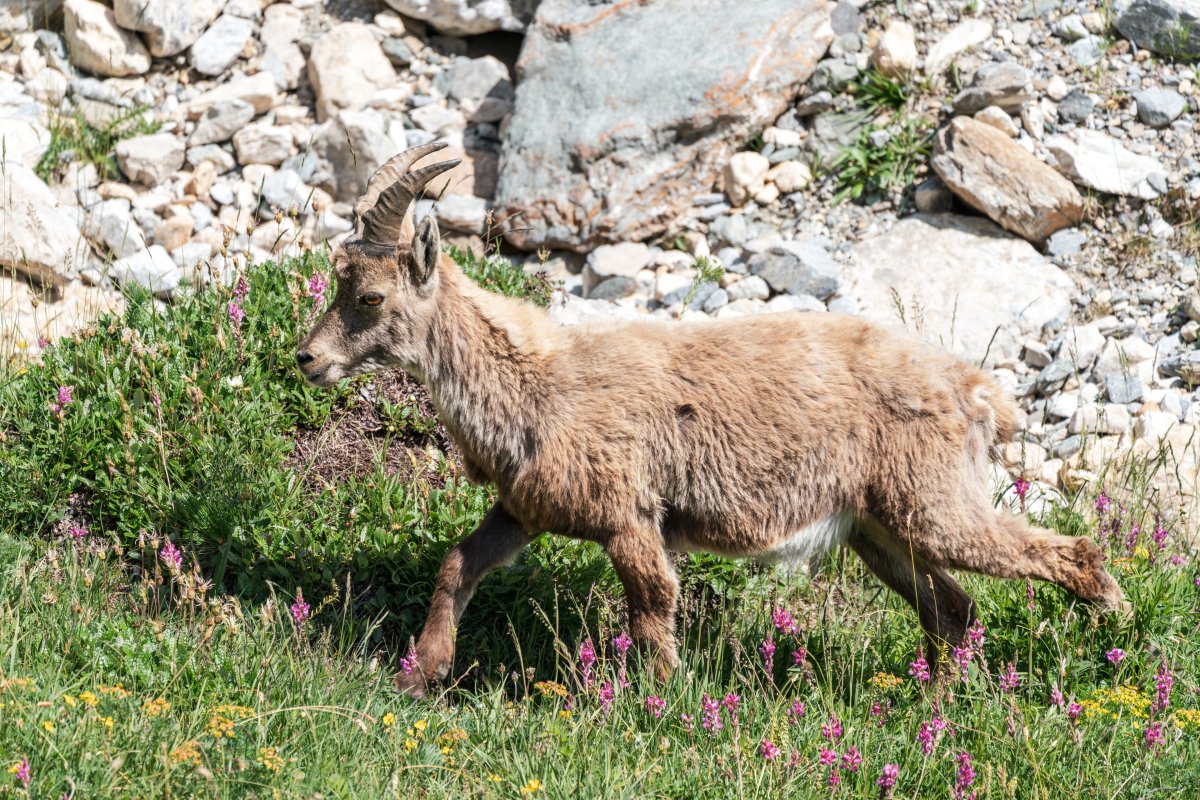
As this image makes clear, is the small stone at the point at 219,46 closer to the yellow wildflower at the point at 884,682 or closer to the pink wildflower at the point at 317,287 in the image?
the pink wildflower at the point at 317,287

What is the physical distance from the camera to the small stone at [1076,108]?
376 inches

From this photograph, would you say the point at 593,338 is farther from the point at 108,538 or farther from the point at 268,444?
the point at 108,538

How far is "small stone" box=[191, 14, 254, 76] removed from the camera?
37.1 feet

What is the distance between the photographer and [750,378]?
5812mm

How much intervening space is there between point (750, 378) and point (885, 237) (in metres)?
A: 4.10

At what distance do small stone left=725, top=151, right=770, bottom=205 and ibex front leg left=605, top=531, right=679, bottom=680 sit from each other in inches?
191

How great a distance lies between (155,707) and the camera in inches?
171

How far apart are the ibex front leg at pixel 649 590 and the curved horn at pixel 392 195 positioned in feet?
6.01

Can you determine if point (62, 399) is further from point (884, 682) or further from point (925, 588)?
point (925, 588)

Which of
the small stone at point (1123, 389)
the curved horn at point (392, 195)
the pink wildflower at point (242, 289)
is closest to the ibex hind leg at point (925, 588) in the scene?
the curved horn at point (392, 195)

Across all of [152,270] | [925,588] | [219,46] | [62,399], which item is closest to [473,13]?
→ [219,46]

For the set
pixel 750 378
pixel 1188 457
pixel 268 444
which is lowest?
pixel 1188 457

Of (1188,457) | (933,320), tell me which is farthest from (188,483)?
(1188,457)

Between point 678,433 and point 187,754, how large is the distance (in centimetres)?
270
